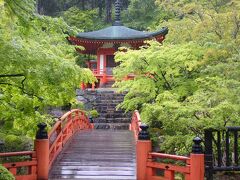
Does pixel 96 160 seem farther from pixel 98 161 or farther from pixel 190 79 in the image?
pixel 190 79

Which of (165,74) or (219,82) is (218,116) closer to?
(219,82)

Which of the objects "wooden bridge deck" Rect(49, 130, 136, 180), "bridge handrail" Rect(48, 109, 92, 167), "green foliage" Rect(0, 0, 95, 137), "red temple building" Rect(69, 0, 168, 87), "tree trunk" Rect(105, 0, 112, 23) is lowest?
"wooden bridge deck" Rect(49, 130, 136, 180)

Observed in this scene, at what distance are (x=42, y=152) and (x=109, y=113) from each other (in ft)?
51.5

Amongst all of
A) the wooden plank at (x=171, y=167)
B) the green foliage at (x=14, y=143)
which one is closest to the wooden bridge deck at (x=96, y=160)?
the wooden plank at (x=171, y=167)

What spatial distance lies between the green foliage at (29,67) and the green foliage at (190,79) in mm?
3092

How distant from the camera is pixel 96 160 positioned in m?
11.3

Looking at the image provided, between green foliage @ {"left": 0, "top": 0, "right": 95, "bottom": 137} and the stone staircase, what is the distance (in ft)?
46.6

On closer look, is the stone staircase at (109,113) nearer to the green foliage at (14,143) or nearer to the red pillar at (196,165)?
the green foliage at (14,143)

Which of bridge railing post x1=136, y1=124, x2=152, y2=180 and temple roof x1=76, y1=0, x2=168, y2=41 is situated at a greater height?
temple roof x1=76, y1=0, x2=168, y2=41

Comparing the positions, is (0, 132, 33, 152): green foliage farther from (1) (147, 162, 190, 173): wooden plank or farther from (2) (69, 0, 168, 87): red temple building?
(2) (69, 0, 168, 87): red temple building

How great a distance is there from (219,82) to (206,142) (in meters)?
1.93

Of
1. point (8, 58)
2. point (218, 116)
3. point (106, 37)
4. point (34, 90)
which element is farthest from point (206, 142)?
point (106, 37)

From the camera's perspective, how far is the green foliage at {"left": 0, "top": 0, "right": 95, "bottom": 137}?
22.2ft

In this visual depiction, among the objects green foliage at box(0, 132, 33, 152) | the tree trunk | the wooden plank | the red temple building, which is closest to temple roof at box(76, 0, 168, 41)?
the red temple building
